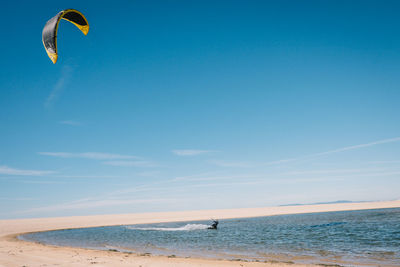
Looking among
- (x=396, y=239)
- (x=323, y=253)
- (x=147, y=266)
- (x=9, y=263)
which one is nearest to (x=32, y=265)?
(x=9, y=263)

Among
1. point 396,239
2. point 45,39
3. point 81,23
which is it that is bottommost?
point 396,239

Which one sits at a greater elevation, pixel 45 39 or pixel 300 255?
pixel 45 39

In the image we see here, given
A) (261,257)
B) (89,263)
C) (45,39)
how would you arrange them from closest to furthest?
(45,39) < (89,263) < (261,257)

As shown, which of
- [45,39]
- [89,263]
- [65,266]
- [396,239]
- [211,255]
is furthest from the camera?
[396,239]

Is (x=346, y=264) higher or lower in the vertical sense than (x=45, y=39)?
lower

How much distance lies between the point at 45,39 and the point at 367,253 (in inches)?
730

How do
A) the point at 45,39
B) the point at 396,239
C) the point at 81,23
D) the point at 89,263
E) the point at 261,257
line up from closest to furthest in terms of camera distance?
the point at 45,39, the point at 81,23, the point at 89,263, the point at 261,257, the point at 396,239

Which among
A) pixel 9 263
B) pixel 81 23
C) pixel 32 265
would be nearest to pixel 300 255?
pixel 32 265

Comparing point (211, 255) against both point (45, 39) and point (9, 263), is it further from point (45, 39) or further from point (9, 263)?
point (45, 39)

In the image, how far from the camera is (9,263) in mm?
13148

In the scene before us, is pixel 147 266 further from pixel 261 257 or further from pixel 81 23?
pixel 81 23

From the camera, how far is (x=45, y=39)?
841cm

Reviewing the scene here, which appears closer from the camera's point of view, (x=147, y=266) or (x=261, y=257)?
(x=147, y=266)

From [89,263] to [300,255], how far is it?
11.2 meters
